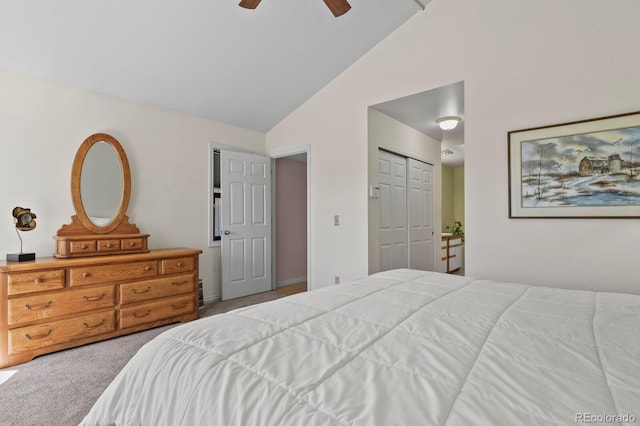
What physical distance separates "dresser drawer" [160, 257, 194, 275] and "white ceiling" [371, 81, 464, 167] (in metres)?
2.70

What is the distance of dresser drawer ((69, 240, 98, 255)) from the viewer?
9.22ft

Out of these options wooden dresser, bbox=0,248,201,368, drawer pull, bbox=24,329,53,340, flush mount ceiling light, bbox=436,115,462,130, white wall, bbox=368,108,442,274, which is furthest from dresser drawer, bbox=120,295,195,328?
flush mount ceiling light, bbox=436,115,462,130

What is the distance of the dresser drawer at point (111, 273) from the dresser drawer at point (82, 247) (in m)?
0.23

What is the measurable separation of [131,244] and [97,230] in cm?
34

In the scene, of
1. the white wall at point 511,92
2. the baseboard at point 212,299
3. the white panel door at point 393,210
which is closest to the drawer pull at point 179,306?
the baseboard at point 212,299

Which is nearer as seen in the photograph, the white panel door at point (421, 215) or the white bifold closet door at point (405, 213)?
the white bifold closet door at point (405, 213)

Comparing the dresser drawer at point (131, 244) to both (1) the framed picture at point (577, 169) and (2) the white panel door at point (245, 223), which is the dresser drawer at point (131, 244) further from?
(1) the framed picture at point (577, 169)

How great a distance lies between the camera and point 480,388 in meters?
0.75

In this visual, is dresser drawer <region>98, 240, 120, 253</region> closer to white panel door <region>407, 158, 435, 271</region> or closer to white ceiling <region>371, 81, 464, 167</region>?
white ceiling <region>371, 81, 464, 167</region>

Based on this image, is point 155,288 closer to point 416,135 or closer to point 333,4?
point 333,4

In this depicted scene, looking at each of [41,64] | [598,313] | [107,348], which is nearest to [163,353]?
[598,313]

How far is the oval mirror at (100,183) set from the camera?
3074 millimetres

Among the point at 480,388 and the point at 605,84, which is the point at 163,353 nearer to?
the point at 480,388

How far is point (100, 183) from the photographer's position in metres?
3.22
